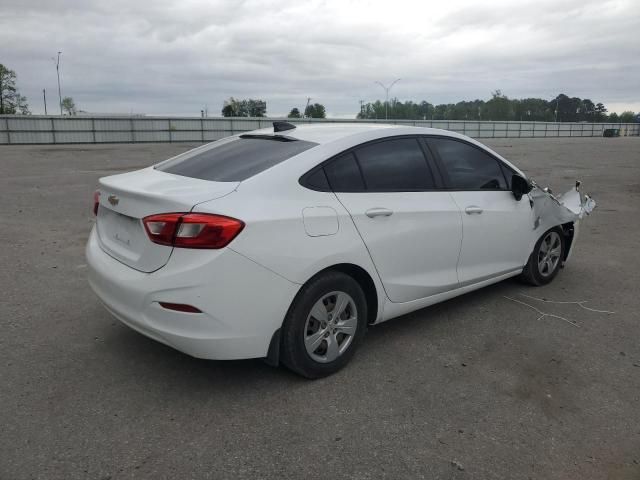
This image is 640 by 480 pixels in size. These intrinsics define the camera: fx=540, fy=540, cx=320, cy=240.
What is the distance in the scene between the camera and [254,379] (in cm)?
345

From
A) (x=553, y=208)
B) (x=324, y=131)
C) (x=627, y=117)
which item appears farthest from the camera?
(x=627, y=117)

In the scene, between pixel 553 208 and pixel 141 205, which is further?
pixel 553 208

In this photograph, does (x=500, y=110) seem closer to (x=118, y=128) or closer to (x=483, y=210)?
(x=118, y=128)

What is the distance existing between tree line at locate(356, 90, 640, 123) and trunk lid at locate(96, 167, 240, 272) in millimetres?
94813

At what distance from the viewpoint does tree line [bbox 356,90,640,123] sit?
100 meters

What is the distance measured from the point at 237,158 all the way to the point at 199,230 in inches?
37.3

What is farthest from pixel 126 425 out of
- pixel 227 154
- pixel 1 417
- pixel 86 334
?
pixel 227 154

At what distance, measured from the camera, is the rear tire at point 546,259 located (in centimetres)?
517

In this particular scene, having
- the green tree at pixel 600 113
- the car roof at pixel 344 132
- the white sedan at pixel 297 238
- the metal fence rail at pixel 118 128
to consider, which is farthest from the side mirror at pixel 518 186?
the green tree at pixel 600 113

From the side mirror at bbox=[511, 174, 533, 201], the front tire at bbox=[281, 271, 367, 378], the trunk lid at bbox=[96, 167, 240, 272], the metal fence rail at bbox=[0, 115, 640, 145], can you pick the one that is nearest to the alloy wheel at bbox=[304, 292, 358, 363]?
the front tire at bbox=[281, 271, 367, 378]

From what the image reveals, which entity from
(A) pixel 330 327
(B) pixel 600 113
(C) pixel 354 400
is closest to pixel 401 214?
(A) pixel 330 327

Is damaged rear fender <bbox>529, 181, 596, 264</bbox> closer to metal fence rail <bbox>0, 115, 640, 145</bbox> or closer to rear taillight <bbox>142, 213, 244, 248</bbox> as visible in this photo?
rear taillight <bbox>142, 213, 244, 248</bbox>

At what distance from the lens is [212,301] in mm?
2895

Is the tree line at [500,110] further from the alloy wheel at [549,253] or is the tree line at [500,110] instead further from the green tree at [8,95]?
the alloy wheel at [549,253]
